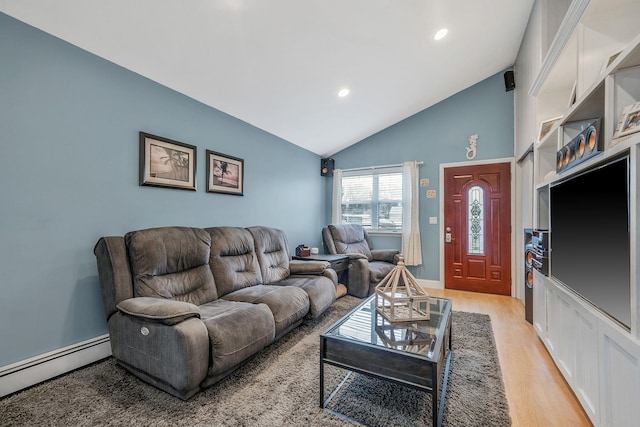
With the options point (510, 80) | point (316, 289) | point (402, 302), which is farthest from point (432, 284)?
point (510, 80)

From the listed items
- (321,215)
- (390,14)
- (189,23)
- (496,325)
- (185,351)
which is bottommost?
(496,325)

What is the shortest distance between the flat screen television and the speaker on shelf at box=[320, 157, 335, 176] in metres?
3.79

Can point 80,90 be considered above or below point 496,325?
above

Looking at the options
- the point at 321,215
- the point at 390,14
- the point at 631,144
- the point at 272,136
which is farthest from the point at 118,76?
the point at 321,215

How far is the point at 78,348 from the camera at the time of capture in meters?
2.12

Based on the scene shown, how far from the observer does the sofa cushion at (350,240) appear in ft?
14.7

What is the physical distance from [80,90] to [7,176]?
31.8 inches

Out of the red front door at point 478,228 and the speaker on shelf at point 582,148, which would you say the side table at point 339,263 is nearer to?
the red front door at point 478,228

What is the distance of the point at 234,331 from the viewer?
6.12ft

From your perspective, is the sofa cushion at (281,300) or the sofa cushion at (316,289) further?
the sofa cushion at (316,289)

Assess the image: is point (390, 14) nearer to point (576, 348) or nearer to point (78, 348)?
point (576, 348)

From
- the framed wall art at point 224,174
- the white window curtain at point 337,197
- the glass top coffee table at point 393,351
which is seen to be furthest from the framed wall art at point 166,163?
the white window curtain at point 337,197

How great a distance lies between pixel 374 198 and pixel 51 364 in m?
4.58

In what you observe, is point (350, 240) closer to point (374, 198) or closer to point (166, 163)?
point (374, 198)
